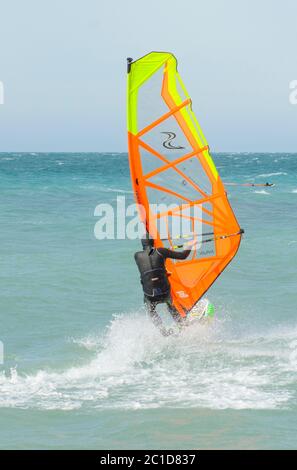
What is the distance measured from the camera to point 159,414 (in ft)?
24.8

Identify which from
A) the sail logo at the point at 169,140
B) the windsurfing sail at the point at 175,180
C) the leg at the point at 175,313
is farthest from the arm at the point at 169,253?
the sail logo at the point at 169,140

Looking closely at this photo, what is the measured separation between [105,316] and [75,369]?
9.72 ft

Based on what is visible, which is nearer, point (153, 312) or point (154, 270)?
point (154, 270)

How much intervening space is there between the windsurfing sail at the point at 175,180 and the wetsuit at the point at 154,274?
1.85ft

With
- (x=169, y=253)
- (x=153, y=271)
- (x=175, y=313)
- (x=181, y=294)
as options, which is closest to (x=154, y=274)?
(x=153, y=271)

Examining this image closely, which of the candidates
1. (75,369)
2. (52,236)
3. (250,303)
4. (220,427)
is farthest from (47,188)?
(220,427)

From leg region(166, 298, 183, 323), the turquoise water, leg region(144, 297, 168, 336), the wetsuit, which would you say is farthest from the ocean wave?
the wetsuit

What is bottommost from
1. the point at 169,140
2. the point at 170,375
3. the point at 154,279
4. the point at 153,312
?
the point at 170,375

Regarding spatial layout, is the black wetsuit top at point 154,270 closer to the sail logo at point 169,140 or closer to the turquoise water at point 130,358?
the turquoise water at point 130,358

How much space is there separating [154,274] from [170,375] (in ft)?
4.57

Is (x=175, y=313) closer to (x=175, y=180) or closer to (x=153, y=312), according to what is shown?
(x=153, y=312)

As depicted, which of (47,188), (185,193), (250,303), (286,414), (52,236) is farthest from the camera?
(47,188)

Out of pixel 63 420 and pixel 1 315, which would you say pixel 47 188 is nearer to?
pixel 1 315

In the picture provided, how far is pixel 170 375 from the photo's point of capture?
28.9 ft
